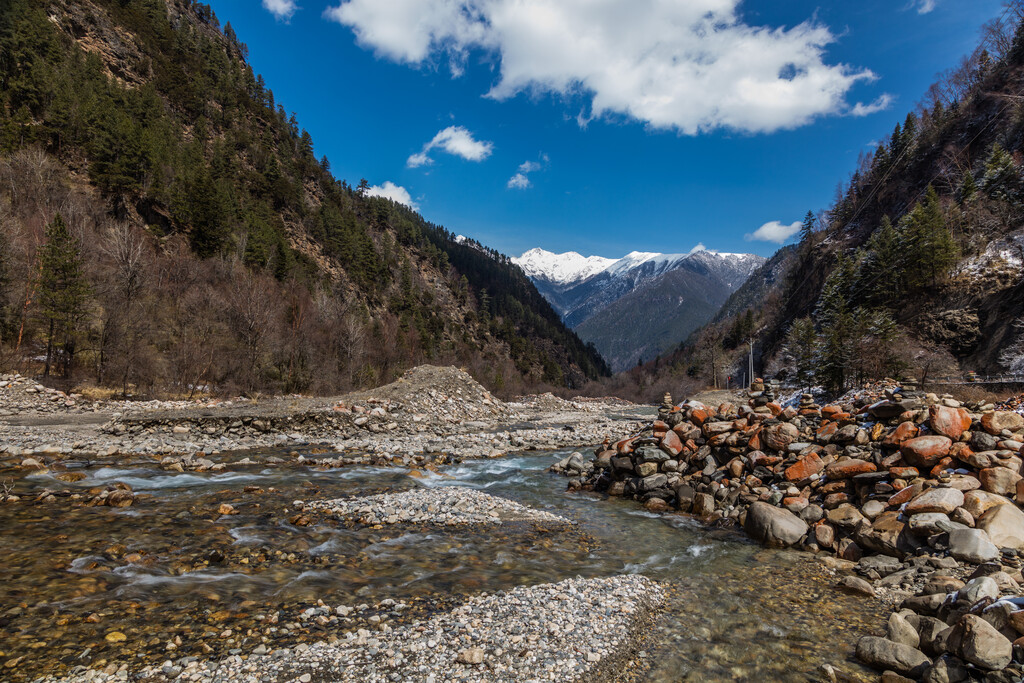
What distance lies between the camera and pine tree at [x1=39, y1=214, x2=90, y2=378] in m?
25.0

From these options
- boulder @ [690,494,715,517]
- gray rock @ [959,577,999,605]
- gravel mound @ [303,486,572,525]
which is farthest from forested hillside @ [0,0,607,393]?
gray rock @ [959,577,999,605]

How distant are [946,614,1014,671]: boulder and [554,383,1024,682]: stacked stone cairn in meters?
0.01

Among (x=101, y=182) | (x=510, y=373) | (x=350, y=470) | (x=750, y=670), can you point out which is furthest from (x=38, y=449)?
(x=510, y=373)


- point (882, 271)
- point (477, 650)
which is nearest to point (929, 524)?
point (477, 650)

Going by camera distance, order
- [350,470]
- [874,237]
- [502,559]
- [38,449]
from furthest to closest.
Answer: [874,237] < [350,470] < [38,449] < [502,559]

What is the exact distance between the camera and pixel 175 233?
4934cm

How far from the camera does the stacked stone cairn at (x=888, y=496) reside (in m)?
4.82

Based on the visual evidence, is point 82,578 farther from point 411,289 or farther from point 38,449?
point 411,289

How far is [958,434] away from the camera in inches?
379

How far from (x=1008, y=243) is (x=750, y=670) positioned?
162 ft

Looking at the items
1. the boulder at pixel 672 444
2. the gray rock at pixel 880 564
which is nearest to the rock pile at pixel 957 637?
the gray rock at pixel 880 564

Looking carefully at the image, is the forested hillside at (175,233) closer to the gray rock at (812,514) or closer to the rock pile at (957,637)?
the gray rock at (812,514)

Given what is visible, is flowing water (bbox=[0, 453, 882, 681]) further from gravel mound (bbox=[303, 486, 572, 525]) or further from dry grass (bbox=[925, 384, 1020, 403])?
dry grass (bbox=[925, 384, 1020, 403])

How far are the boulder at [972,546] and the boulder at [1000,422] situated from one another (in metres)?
3.90
